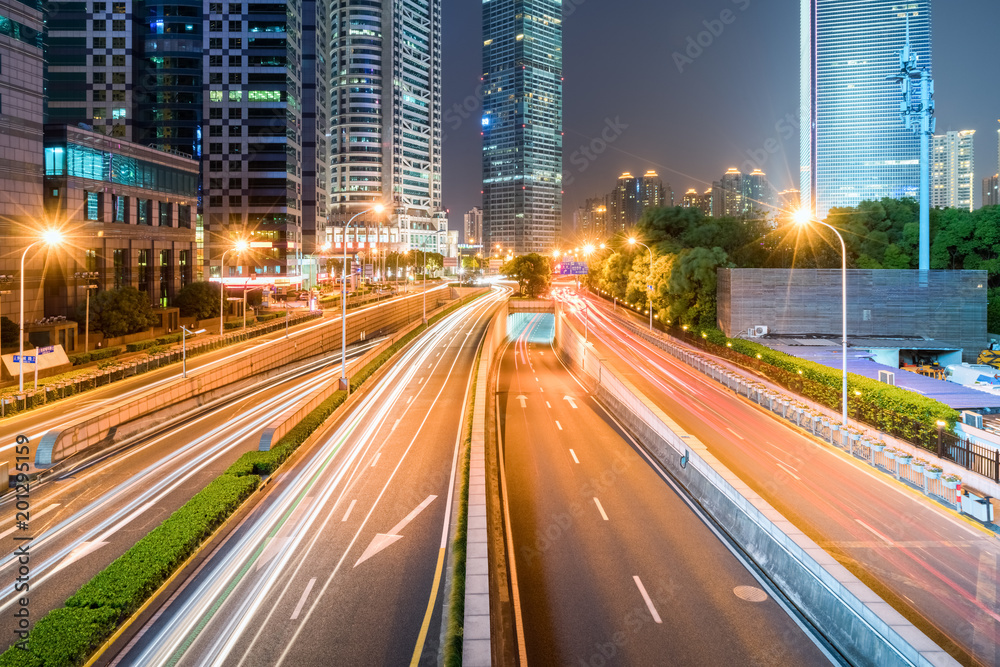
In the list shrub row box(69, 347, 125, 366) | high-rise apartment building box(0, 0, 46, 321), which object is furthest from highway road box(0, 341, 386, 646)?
high-rise apartment building box(0, 0, 46, 321)

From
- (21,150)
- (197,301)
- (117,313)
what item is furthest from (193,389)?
(21,150)

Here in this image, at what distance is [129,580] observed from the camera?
13.6 meters

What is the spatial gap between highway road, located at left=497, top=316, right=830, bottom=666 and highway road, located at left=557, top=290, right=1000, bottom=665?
2770mm

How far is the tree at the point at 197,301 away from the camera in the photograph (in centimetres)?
6153

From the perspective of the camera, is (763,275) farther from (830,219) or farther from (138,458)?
(138,458)

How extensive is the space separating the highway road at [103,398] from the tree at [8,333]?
32.2 feet

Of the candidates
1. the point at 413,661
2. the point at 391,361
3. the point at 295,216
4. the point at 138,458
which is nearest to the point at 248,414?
the point at 138,458

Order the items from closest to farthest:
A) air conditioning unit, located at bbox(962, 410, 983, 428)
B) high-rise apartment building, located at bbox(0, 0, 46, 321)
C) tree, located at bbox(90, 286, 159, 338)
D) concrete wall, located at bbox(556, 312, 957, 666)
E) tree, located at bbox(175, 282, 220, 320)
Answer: concrete wall, located at bbox(556, 312, 957, 666)
air conditioning unit, located at bbox(962, 410, 983, 428)
high-rise apartment building, located at bbox(0, 0, 46, 321)
tree, located at bbox(90, 286, 159, 338)
tree, located at bbox(175, 282, 220, 320)

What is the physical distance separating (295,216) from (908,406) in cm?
10463

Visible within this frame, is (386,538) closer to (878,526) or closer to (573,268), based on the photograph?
(878,526)

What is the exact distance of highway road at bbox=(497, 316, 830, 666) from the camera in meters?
13.0

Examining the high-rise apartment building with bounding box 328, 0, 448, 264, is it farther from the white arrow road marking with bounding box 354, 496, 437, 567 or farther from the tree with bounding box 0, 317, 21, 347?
the white arrow road marking with bounding box 354, 496, 437, 567

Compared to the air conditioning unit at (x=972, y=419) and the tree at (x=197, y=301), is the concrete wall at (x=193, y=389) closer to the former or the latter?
the tree at (x=197, y=301)

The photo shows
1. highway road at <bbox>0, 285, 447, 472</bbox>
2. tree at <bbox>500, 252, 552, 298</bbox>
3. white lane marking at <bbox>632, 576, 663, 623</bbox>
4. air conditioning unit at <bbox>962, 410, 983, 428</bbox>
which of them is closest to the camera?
white lane marking at <bbox>632, 576, 663, 623</bbox>
